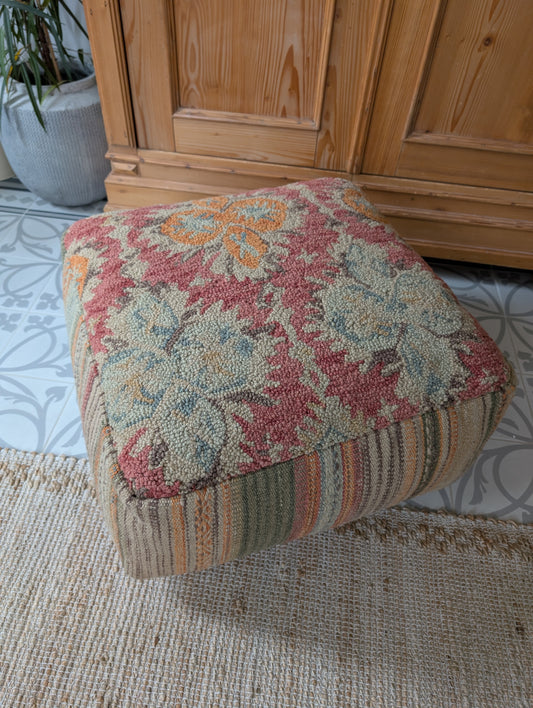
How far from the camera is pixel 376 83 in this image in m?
0.96

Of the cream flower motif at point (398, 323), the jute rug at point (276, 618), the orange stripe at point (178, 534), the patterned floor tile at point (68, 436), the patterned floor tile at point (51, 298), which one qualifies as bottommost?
the jute rug at point (276, 618)

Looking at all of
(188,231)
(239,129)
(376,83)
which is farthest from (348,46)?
(188,231)

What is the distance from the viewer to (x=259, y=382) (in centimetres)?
59

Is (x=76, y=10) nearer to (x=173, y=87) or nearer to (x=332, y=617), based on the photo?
(x=173, y=87)

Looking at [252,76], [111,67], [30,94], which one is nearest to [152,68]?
[111,67]

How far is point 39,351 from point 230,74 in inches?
26.1

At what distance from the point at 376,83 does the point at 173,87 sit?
391mm

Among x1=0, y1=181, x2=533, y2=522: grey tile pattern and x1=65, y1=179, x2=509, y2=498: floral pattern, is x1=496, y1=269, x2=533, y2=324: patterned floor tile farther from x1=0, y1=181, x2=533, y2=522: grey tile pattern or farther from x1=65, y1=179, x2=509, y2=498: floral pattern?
x1=65, y1=179, x2=509, y2=498: floral pattern

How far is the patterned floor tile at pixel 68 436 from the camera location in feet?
2.95

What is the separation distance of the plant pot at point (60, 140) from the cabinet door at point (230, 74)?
0.25 meters

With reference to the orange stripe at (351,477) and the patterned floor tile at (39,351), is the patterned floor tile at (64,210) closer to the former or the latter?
the patterned floor tile at (39,351)

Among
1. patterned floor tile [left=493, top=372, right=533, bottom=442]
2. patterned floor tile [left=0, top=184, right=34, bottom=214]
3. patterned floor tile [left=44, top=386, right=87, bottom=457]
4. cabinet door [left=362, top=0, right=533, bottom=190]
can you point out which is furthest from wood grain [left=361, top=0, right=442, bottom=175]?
patterned floor tile [left=0, top=184, right=34, bottom=214]

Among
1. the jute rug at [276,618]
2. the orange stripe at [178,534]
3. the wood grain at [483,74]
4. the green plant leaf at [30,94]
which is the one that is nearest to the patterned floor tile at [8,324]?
the jute rug at [276,618]

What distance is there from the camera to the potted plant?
3.80 feet
